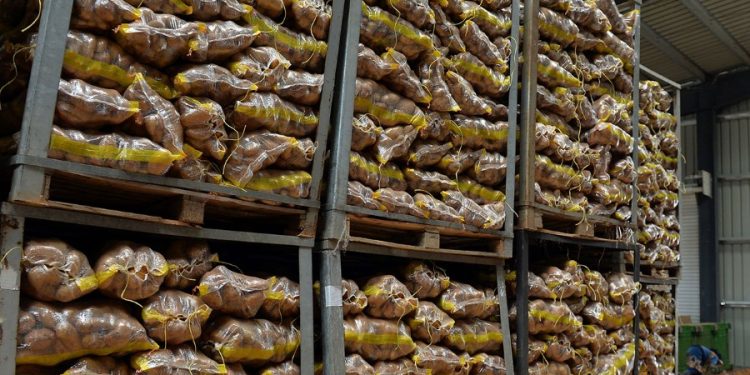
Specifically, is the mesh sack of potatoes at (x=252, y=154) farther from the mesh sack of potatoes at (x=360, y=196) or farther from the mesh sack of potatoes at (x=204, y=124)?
the mesh sack of potatoes at (x=360, y=196)

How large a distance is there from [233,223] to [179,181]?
0.86 metres

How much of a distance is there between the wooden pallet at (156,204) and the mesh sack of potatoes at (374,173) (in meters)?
0.47

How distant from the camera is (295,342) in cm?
358

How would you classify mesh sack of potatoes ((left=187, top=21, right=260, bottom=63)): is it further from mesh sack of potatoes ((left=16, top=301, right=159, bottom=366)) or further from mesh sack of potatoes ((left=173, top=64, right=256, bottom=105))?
mesh sack of potatoes ((left=16, top=301, right=159, bottom=366))

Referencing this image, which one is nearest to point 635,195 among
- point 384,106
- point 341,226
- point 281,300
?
point 384,106

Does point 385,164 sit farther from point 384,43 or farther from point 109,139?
point 109,139

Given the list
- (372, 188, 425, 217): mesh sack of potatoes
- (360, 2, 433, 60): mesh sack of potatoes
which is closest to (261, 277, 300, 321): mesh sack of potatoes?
(372, 188, 425, 217): mesh sack of potatoes

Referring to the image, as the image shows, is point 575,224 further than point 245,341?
Yes

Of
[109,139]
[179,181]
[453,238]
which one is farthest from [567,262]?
[109,139]

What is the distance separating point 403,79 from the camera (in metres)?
4.23

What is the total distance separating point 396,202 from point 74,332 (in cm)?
206

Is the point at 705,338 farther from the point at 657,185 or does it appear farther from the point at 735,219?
the point at 657,185

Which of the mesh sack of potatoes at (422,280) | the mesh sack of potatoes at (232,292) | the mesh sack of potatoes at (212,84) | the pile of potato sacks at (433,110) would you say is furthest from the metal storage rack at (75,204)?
the mesh sack of potatoes at (422,280)

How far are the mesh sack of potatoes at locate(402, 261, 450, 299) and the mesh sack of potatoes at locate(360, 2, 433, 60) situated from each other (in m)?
1.46
